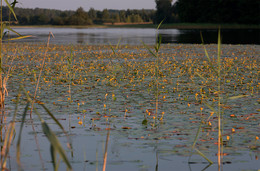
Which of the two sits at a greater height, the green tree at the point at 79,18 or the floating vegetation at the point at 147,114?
the green tree at the point at 79,18

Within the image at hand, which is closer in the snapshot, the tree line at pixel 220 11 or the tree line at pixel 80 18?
the tree line at pixel 220 11

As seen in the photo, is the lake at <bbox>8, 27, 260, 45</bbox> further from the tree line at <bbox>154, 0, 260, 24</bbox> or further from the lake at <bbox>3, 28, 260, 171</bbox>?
the tree line at <bbox>154, 0, 260, 24</bbox>

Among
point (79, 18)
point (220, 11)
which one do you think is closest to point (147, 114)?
point (220, 11)

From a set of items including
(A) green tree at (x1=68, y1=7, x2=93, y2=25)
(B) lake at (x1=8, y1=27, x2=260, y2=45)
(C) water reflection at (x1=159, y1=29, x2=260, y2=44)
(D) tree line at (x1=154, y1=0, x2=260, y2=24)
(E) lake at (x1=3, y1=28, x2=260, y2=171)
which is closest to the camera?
(E) lake at (x1=3, y1=28, x2=260, y2=171)

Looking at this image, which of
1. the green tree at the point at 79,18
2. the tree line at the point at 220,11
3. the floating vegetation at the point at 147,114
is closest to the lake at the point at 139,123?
the floating vegetation at the point at 147,114

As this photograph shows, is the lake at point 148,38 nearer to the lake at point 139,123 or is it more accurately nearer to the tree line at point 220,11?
the lake at point 139,123

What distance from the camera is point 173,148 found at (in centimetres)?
575

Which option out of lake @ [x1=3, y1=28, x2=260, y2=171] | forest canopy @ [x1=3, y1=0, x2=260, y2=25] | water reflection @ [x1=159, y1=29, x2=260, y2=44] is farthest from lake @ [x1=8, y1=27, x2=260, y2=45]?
forest canopy @ [x1=3, y1=0, x2=260, y2=25]


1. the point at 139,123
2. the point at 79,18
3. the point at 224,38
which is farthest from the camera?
the point at 79,18

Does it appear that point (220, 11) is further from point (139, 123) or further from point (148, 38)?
point (139, 123)

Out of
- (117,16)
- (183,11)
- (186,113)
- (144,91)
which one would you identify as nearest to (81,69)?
(144,91)

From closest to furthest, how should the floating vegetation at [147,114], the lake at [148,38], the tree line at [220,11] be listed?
the floating vegetation at [147,114]
the lake at [148,38]
the tree line at [220,11]

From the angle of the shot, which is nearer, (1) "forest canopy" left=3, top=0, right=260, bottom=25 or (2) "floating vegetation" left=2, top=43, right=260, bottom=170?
(2) "floating vegetation" left=2, top=43, right=260, bottom=170

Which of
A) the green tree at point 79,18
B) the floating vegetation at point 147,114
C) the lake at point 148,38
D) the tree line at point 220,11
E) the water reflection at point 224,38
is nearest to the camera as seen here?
the floating vegetation at point 147,114
